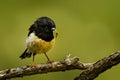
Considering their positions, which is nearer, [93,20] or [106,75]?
[106,75]

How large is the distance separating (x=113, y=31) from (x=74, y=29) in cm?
142

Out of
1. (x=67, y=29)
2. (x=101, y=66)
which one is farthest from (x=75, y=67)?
(x=67, y=29)

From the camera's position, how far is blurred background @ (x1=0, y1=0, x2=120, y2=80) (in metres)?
16.2

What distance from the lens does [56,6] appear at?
66.7 ft

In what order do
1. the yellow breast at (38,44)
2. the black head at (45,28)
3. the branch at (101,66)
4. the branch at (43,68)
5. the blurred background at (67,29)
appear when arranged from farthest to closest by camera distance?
the blurred background at (67,29)
the yellow breast at (38,44)
the black head at (45,28)
the branch at (43,68)
the branch at (101,66)

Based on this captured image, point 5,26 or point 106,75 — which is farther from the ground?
point 5,26

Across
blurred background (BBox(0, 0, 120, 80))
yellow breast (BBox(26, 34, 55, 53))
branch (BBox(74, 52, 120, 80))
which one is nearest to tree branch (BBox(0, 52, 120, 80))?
branch (BBox(74, 52, 120, 80))

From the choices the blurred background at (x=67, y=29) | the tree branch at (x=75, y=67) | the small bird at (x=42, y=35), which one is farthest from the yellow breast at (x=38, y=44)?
the blurred background at (x=67, y=29)

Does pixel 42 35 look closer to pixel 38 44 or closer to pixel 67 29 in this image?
pixel 38 44

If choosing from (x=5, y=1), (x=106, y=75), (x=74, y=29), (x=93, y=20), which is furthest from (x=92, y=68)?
(x=5, y=1)

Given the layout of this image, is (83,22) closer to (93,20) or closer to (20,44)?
(93,20)

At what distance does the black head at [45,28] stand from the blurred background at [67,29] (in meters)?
6.46

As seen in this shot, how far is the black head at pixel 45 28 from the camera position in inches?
340

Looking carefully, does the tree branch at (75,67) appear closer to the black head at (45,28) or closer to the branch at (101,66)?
the branch at (101,66)
